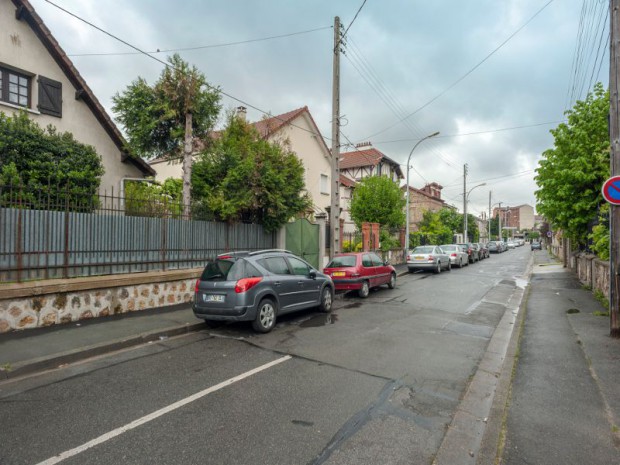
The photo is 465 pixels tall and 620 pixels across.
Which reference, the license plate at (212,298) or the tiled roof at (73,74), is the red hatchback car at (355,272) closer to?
the license plate at (212,298)

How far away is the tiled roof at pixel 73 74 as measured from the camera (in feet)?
36.6

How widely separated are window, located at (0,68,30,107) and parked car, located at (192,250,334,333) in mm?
8747

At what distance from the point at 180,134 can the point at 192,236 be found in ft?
11.6

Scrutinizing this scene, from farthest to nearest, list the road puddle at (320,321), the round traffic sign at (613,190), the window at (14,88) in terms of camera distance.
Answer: the window at (14,88), the road puddle at (320,321), the round traffic sign at (613,190)

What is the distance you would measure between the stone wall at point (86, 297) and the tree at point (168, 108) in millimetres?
2868

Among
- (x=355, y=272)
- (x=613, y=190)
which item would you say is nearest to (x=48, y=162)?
(x=355, y=272)

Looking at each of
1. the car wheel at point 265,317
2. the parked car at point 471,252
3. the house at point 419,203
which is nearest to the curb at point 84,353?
the car wheel at point 265,317

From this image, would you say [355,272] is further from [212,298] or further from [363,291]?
[212,298]

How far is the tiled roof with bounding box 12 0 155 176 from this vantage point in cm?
1114

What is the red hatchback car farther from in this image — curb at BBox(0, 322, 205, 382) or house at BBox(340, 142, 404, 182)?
house at BBox(340, 142, 404, 182)

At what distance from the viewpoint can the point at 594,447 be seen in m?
3.23

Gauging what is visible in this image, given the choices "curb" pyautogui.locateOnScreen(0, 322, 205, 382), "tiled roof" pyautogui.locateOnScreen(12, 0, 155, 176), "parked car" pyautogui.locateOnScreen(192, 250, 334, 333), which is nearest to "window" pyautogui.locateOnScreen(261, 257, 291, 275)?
"parked car" pyautogui.locateOnScreen(192, 250, 334, 333)

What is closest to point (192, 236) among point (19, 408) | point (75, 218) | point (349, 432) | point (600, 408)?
point (75, 218)

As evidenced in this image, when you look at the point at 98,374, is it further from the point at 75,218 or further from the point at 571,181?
the point at 571,181
